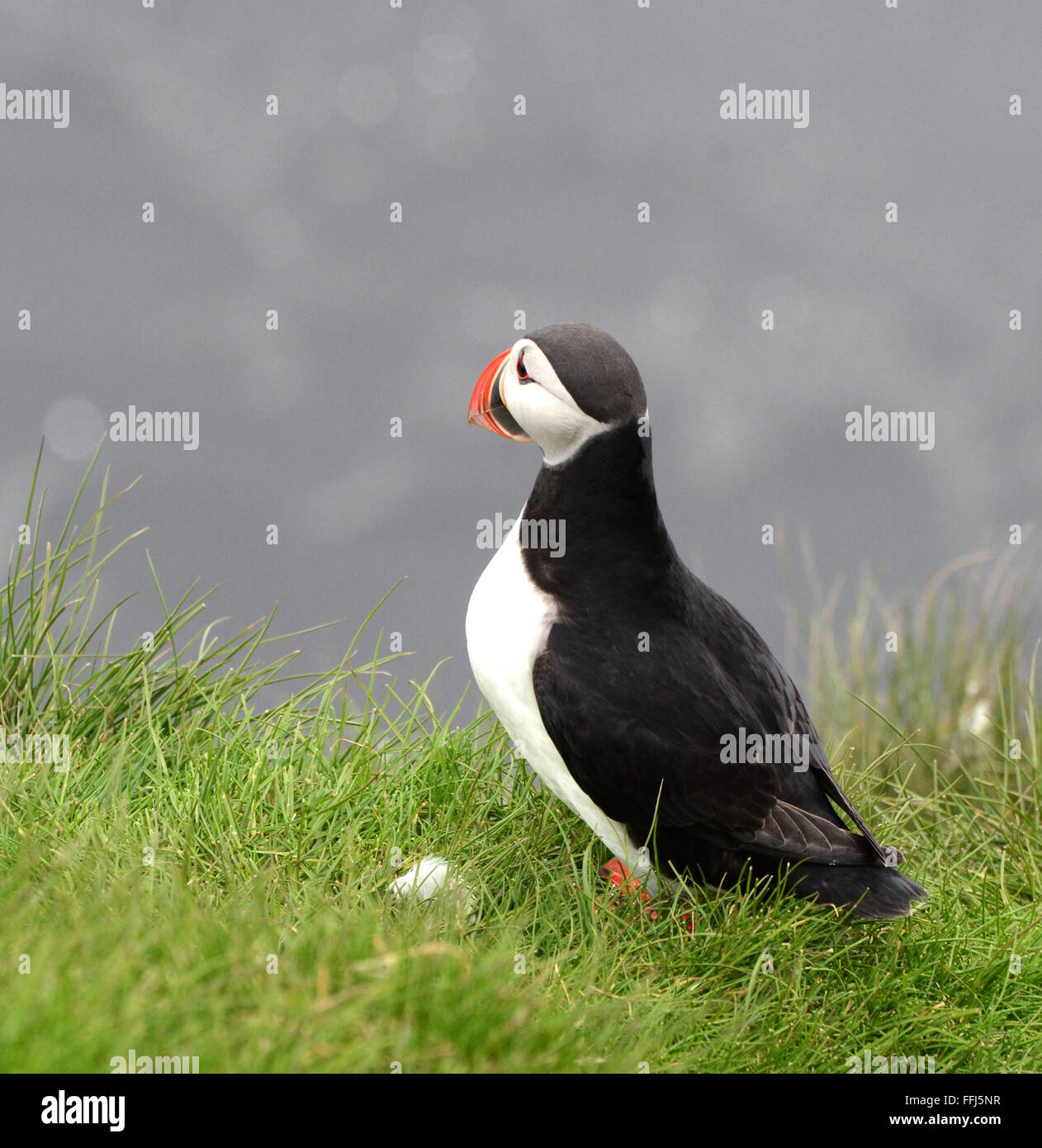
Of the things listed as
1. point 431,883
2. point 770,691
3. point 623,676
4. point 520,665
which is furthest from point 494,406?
point 431,883

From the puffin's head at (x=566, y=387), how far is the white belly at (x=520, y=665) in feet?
1.64

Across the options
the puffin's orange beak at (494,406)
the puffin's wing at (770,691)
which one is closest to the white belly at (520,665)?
the puffin's orange beak at (494,406)

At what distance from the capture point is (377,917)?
145 inches

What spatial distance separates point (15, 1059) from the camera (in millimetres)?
2807

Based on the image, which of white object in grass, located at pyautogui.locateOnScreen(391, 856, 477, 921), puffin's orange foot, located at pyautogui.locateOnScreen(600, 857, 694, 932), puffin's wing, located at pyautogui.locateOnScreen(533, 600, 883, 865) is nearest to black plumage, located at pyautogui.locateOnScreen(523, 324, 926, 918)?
puffin's wing, located at pyautogui.locateOnScreen(533, 600, 883, 865)

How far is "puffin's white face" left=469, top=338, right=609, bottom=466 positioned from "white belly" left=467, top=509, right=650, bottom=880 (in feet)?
1.40

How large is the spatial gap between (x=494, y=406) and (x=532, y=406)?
0.85 feet

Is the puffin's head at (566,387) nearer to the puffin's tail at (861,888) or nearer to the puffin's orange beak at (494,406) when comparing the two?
the puffin's orange beak at (494,406)

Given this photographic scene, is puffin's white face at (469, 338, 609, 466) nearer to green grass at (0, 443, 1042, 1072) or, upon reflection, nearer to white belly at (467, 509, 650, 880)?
white belly at (467, 509, 650, 880)

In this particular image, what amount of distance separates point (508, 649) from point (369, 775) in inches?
38.6

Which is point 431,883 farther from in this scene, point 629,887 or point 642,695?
point 642,695

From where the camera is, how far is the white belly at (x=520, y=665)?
446cm
